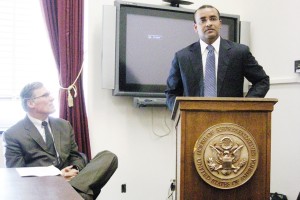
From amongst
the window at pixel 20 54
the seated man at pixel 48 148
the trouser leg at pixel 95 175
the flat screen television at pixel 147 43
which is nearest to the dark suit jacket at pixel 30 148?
the seated man at pixel 48 148

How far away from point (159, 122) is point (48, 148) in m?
1.43

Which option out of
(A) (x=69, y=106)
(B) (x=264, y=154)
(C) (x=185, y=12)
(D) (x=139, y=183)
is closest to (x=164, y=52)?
(C) (x=185, y=12)

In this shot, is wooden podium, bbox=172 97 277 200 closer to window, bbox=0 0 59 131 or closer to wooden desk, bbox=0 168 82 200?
wooden desk, bbox=0 168 82 200

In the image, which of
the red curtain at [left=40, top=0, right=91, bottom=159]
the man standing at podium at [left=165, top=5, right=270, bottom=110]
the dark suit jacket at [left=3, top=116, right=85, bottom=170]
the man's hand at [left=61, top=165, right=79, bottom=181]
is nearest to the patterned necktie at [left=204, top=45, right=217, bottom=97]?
the man standing at podium at [left=165, top=5, right=270, bottom=110]

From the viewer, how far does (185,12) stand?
3.83 meters

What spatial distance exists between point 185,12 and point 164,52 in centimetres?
46

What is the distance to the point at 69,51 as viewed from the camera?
349 centimetres

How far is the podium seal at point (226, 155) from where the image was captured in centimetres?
158

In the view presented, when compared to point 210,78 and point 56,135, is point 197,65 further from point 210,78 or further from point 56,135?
point 56,135

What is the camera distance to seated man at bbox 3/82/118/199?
2.38m

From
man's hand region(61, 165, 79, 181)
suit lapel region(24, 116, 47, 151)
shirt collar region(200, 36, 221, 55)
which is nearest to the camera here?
shirt collar region(200, 36, 221, 55)

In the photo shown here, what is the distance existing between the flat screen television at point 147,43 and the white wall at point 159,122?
196 millimetres

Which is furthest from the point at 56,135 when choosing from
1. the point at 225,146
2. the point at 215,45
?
the point at 225,146

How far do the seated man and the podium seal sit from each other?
36.7 inches
